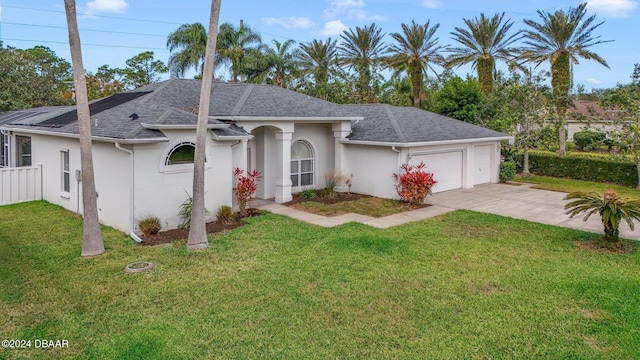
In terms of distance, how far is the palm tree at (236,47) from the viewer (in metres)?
35.9

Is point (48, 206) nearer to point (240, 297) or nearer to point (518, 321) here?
point (240, 297)

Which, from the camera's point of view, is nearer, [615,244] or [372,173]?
[615,244]

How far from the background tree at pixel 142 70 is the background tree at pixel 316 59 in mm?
13475

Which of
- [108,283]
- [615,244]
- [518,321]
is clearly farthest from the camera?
[615,244]

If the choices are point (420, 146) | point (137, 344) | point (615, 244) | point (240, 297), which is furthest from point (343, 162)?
point (137, 344)

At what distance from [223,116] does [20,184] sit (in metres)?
7.62

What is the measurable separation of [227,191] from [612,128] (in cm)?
1974

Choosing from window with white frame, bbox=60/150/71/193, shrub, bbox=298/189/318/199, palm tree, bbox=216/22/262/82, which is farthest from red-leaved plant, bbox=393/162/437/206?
palm tree, bbox=216/22/262/82

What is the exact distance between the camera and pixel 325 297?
6.91 meters

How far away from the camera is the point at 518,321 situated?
6.12 metres

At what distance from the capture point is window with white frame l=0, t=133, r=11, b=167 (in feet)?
58.1

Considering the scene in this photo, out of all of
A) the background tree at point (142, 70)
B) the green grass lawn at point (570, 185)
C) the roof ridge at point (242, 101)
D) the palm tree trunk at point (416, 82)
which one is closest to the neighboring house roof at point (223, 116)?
the roof ridge at point (242, 101)

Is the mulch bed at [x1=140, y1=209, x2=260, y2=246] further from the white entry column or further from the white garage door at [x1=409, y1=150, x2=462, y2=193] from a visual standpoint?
the white garage door at [x1=409, y1=150, x2=462, y2=193]

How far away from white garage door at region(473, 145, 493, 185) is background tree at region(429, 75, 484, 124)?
4.17 metres
